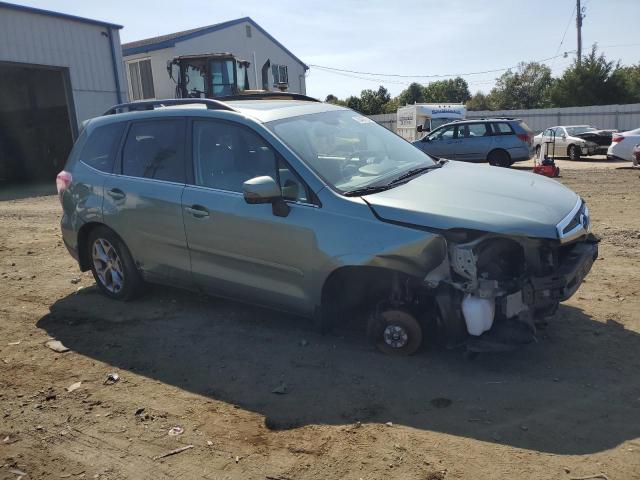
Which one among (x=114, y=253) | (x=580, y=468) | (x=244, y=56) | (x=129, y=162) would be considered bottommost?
(x=580, y=468)

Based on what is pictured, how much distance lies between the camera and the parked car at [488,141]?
16875 millimetres

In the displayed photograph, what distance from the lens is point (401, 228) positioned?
3.52 metres

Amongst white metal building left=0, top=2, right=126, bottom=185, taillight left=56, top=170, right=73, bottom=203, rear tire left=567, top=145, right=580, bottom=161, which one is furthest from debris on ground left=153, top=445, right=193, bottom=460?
rear tire left=567, top=145, right=580, bottom=161

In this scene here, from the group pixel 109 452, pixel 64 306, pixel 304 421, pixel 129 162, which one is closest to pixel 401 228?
pixel 304 421

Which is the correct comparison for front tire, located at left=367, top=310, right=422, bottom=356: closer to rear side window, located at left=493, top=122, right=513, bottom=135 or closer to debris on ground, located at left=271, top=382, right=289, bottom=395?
debris on ground, located at left=271, top=382, right=289, bottom=395

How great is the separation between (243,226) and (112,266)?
1.98 m

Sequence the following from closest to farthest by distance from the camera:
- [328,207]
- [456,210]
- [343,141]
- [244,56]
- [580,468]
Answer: [580,468] → [456,210] → [328,207] → [343,141] → [244,56]

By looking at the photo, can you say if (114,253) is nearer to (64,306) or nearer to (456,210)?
(64,306)

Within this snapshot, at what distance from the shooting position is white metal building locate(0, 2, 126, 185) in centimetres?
1716

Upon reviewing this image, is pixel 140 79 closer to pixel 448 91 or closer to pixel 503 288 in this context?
pixel 503 288

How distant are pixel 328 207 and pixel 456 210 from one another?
880 mm

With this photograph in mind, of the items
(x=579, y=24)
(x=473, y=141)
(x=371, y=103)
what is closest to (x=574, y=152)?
(x=473, y=141)

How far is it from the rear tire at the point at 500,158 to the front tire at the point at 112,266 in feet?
46.1

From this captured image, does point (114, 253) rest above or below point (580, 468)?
above
